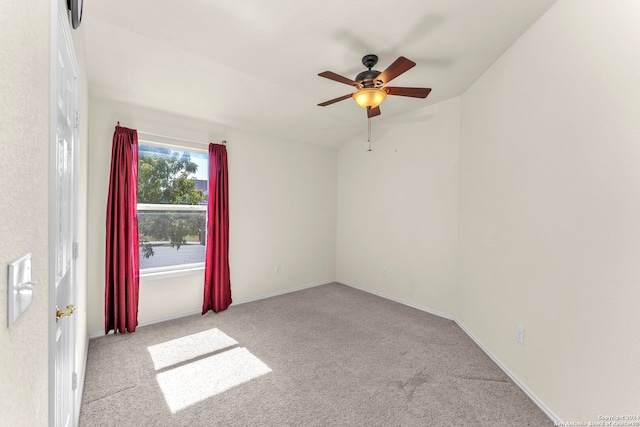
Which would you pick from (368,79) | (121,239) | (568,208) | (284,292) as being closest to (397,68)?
(368,79)

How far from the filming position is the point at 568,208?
1.81 metres

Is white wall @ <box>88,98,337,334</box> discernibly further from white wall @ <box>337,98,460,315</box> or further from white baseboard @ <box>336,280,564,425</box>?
white baseboard @ <box>336,280,564,425</box>

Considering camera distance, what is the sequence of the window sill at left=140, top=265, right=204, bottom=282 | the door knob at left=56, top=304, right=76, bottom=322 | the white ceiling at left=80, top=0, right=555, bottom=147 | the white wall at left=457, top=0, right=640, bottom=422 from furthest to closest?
1. the window sill at left=140, top=265, right=204, bottom=282
2. the white ceiling at left=80, top=0, right=555, bottom=147
3. the white wall at left=457, top=0, right=640, bottom=422
4. the door knob at left=56, top=304, right=76, bottom=322

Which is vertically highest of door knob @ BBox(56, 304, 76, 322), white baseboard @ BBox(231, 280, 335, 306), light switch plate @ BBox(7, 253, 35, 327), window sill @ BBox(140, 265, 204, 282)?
light switch plate @ BBox(7, 253, 35, 327)

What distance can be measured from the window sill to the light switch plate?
2.90 m

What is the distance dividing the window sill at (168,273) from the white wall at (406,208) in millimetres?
2499

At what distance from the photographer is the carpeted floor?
187 centimetres

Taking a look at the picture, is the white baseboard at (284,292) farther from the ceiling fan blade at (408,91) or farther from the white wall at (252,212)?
the ceiling fan blade at (408,91)

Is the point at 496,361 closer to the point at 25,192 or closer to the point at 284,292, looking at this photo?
the point at 284,292

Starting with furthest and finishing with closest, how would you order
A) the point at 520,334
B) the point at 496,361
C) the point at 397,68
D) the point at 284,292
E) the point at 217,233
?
the point at 284,292, the point at 217,233, the point at 496,361, the point at 520,334, the point at 397,68

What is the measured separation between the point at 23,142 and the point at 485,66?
334 cm

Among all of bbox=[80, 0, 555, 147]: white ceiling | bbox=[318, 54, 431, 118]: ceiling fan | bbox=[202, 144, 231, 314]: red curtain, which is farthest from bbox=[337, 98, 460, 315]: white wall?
bbox=[202, 144, 231, 314]: red curtain

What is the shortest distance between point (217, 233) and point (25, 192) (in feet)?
9.83

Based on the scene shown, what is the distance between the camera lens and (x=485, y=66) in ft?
8.99
